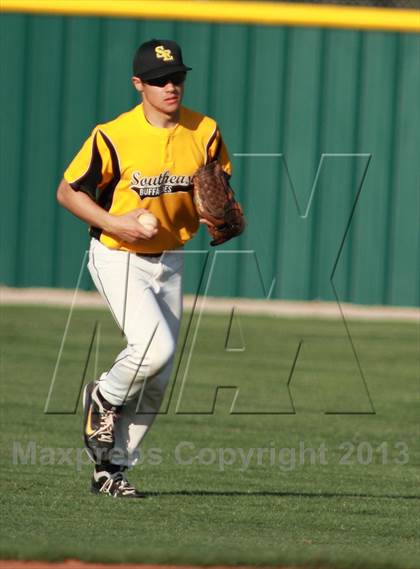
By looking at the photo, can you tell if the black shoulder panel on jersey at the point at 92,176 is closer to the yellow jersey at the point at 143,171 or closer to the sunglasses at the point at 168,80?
the yellow jersey at the point at 143,171

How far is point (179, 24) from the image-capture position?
14.2 metres

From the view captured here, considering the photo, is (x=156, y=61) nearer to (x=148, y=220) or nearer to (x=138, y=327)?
(x=148, y=220)

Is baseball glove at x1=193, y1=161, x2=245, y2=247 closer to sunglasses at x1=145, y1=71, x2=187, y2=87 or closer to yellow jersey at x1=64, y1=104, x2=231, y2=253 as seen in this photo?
yellow jersey at x1=64, y1=104, x2=231, y2=253

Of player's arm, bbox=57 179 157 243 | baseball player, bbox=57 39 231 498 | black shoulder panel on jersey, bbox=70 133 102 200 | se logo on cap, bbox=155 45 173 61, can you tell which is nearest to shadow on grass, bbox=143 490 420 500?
baseball player, bbox=57 39 231 498

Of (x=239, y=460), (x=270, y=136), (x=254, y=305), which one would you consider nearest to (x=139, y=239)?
(x=239, y=460)

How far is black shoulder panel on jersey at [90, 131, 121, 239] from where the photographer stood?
614 cm

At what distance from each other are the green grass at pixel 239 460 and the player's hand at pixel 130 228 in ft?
3.72

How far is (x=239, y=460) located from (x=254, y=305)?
666 centimetres

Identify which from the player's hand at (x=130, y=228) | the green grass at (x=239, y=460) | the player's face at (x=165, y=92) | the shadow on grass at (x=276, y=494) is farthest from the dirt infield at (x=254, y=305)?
the player's hand at (x=130, y=228)

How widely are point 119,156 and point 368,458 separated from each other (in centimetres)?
251

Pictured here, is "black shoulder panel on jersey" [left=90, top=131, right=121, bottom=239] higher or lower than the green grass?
higher

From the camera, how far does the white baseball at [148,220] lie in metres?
5.91

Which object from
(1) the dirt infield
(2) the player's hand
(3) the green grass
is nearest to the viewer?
(3) the green grass

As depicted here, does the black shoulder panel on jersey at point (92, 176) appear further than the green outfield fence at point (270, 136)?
No
